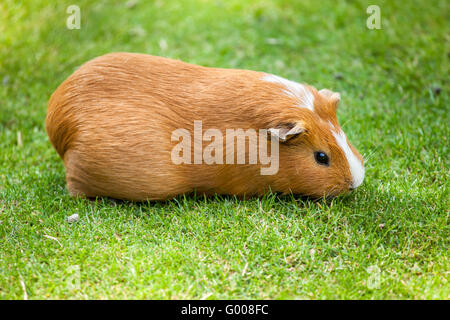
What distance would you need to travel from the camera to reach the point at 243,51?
611cm

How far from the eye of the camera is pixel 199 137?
3.59 metres

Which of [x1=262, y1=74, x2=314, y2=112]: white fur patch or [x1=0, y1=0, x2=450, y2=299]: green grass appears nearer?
[x1=0, y1=0, x2=450, y2=299]: green grass

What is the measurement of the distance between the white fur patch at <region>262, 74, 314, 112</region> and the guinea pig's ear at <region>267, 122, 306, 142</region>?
0.23 meters

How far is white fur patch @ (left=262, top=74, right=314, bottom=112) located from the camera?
367 centimetres

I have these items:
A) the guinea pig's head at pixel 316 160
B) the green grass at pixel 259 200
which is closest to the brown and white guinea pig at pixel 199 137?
the guinea pig's head at pixel 316 160

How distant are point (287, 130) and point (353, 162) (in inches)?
23.5

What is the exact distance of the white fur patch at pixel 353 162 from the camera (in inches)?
142

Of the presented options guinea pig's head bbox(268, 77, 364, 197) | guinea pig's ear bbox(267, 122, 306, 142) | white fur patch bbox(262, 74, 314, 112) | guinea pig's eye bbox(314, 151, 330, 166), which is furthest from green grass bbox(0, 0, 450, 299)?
white fur patch bbox(262, 74, 314, 112)

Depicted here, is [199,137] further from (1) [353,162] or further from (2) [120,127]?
(1) [353,162]

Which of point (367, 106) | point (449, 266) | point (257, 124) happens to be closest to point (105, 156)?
point (257, 124)

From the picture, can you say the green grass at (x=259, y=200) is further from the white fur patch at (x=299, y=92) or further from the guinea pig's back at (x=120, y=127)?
the white fur patch at (x=299, y=92)

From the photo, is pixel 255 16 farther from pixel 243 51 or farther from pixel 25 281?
pixel 25 281

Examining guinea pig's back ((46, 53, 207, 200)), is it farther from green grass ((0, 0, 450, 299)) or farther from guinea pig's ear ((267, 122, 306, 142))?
guinea pig's ear ((267, 122, 306, 142))

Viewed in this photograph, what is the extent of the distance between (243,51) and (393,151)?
2.57 meters
